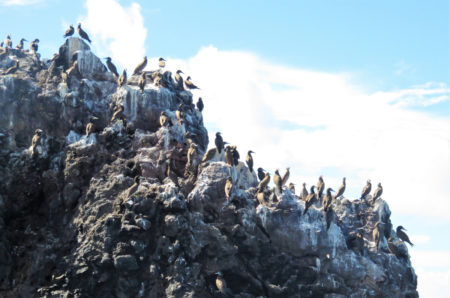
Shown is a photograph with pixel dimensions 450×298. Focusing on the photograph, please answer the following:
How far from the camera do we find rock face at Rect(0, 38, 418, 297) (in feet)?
82.8

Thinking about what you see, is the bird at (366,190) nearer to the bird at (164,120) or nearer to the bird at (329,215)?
the bird at (329,215)

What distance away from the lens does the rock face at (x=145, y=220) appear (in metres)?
25.2

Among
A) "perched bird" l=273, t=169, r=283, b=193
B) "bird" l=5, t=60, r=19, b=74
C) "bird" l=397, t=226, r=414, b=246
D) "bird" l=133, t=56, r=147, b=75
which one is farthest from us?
"bird" l=133, t=56, r=147, b=75

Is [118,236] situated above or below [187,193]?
below

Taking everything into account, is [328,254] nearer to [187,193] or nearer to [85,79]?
[187,193]

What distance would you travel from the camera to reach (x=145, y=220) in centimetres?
2555

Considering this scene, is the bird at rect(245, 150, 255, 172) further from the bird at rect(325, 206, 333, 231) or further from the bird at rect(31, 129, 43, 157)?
the bird at rect(31, 129, 43, 157)

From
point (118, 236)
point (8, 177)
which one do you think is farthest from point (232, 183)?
point (8, 177)

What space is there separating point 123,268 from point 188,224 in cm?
295

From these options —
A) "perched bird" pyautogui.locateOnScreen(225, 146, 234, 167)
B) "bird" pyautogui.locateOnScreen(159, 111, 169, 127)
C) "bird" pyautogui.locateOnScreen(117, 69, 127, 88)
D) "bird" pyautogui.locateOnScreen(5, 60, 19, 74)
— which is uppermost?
"bird" pyautogui.locateOnScreen(5, 60, 19, 74)

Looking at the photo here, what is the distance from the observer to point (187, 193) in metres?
27.6

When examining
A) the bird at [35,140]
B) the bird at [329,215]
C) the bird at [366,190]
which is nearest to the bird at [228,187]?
the bird at [329,215]

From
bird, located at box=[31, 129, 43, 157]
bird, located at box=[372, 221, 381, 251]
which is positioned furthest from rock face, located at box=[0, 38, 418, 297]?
bird, located at box=[372, 221, 381, 251]

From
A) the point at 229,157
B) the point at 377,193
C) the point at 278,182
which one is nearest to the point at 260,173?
the point at 278,182
